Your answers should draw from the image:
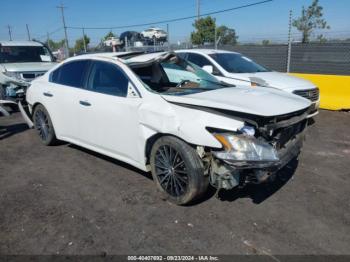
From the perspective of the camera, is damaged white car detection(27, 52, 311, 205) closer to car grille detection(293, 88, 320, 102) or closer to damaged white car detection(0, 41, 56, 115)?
car grille detection(293, 88, 320, 102)

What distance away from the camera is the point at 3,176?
479 centimetres

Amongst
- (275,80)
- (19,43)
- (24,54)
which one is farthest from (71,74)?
(19,43)

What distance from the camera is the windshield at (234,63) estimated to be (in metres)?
8.17

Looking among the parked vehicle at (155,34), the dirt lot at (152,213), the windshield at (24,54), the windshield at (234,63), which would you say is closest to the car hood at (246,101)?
the dirt lot at (152,213)

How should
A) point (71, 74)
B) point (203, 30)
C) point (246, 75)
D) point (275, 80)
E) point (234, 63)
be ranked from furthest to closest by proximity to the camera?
point (203, 30) < point (234, 63) < point (246, 75) < point (275, 80) < point (71, 74)

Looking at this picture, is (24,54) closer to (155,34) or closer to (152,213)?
(152,213)

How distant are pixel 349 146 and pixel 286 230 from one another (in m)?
3.42

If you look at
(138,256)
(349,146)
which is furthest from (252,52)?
(138,256)

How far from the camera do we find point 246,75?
7789mm

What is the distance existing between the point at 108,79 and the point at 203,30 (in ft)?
111

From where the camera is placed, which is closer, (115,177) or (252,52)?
A: (115,177)

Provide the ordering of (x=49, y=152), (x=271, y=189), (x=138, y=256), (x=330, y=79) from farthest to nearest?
(x=330, y=79) < (x=49, y=152) < (x=271, y=189) < (x=138, y=256)

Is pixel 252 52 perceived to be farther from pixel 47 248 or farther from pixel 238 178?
pixel 47 248

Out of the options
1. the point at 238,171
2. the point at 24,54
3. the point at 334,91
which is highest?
the point at 24,54
